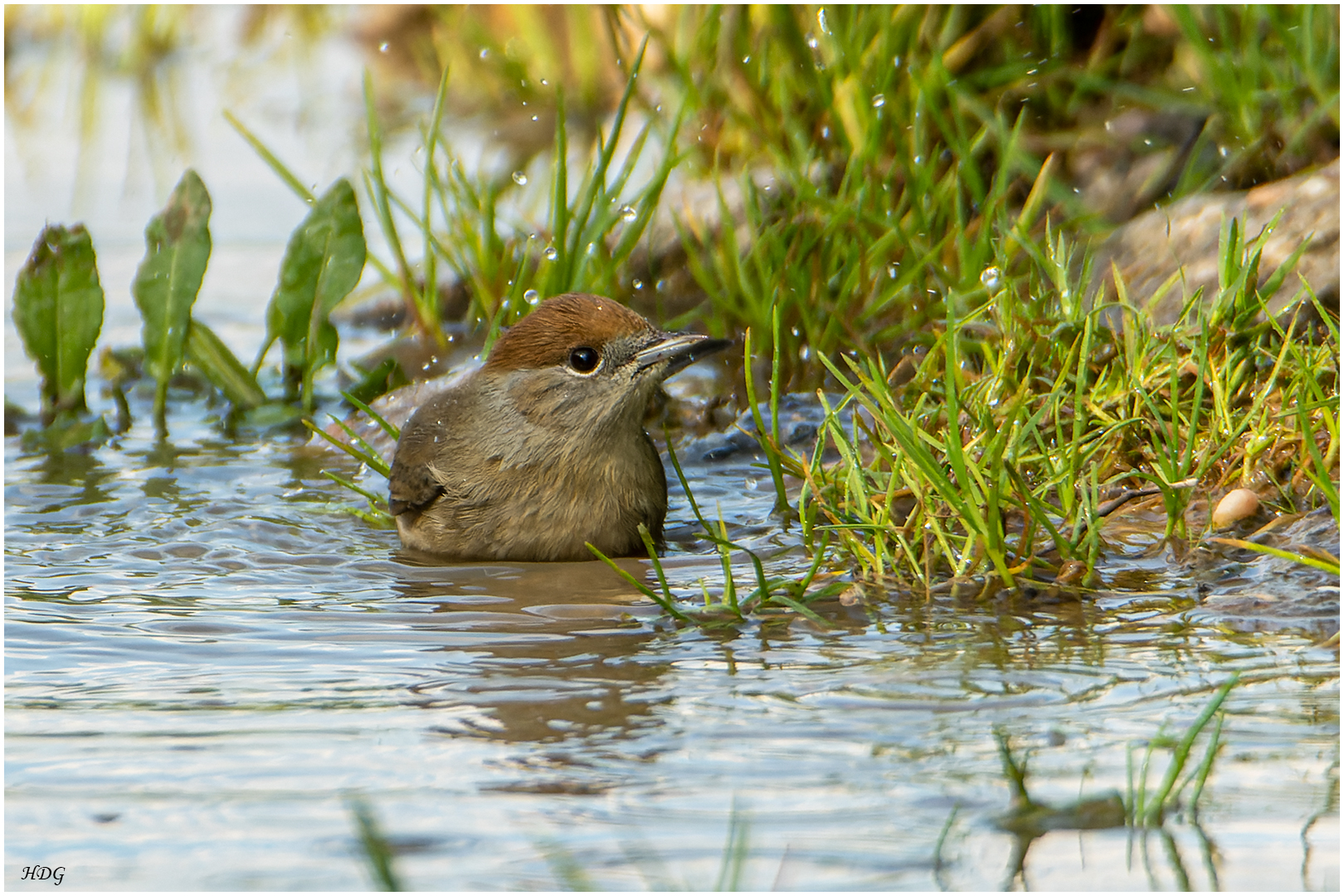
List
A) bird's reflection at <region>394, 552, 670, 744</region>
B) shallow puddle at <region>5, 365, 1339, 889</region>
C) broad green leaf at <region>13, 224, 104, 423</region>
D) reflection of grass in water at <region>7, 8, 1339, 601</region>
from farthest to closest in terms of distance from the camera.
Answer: broad green leaf at <region>13, 224, 104, 423</region> → reflection of grass in water at <region>7, 8, 1339, 601</region> → bird's reflection at <region>394, 552, 670, 744</region> → shallow puddle at <region>5, 365, 1339, 889</region>

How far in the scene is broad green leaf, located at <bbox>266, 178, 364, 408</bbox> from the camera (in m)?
6.89

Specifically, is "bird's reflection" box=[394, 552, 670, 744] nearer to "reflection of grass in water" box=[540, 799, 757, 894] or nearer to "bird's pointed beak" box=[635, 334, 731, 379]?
"reflection of grass in water" box=[540, 799, 757, 894]

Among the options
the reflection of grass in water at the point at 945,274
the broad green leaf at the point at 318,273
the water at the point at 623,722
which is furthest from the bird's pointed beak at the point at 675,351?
the broad green leaf at the point at 318,273

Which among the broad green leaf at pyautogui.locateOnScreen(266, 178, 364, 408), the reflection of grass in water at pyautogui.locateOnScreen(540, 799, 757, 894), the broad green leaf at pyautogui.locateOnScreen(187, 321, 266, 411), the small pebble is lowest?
the reflection of grass in water at pyautogui.locateOnScreen(540, 799, 757, 894)

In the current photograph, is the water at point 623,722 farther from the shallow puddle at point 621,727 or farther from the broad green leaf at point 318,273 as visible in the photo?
the broad green leaf at point 318,273

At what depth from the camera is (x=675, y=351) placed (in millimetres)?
5367

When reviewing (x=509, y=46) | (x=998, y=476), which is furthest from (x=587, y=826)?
(x=509, y=46)

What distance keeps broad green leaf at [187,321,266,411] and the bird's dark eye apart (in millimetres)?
2297

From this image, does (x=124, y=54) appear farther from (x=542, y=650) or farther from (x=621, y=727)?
(x=621, y=727)

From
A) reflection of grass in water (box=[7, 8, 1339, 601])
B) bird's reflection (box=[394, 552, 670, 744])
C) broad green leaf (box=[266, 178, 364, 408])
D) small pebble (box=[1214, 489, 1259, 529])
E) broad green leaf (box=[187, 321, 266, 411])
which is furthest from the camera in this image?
broad green leaf (box=[187, 321, 266, 411])

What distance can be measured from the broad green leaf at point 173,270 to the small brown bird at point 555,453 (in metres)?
1.87

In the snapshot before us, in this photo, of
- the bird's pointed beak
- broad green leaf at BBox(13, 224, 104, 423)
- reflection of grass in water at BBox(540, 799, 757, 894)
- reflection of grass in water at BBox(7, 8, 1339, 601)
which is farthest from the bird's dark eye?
reflection of grass in water at BBox(540, 799, 757, 894)

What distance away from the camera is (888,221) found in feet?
21.4

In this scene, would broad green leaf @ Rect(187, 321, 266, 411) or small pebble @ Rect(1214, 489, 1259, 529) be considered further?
broad green leaf @ Rect(187, 321, 266, 411)
